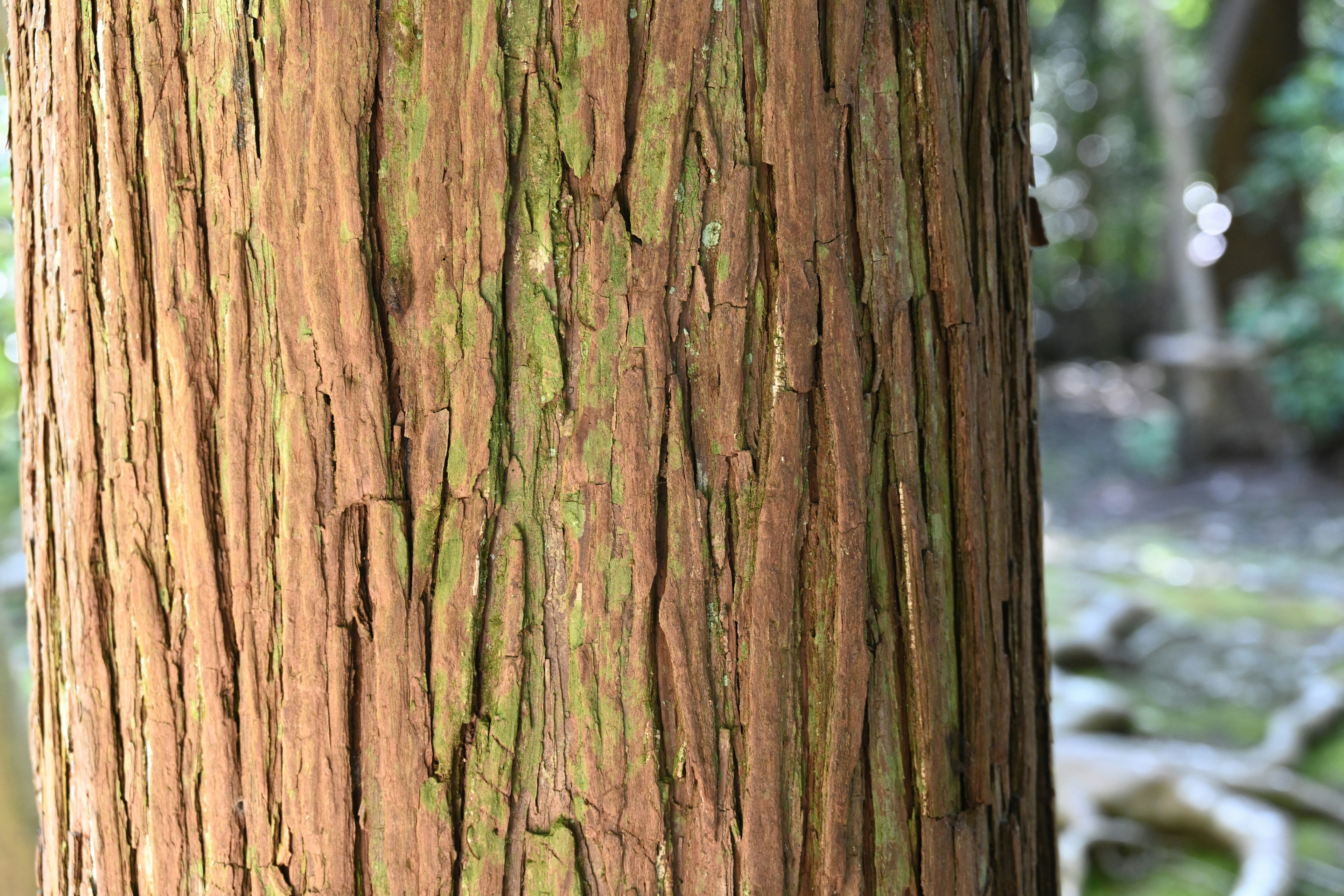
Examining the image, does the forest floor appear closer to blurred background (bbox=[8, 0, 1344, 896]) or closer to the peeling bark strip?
blurred background (bbox=[8, 0, 1344, 896])

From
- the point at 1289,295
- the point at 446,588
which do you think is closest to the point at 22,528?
the point at 446,588

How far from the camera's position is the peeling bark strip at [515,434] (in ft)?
2.55

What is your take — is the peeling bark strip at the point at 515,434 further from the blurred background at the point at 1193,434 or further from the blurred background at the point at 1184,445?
the blurred background at the point at 1193,434

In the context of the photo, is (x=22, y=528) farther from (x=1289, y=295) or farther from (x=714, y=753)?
(x=1289, y=295)

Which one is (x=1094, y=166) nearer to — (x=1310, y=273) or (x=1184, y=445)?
(x=1310, y=273)

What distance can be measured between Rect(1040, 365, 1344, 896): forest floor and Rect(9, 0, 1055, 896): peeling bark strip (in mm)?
3302

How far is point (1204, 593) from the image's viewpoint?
623 centimetres

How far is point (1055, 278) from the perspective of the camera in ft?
44.9

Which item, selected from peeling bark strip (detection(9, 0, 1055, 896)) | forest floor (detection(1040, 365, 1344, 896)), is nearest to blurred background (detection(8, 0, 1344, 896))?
forest floor (detection(1040, 365, 1344, 896))

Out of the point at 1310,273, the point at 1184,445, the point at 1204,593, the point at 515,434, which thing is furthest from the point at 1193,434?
the point at 515,434

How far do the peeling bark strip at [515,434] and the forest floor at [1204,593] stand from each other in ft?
10.8

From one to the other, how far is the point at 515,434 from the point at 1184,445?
8.67m

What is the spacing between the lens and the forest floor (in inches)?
150

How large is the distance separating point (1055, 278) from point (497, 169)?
13.9 metres
